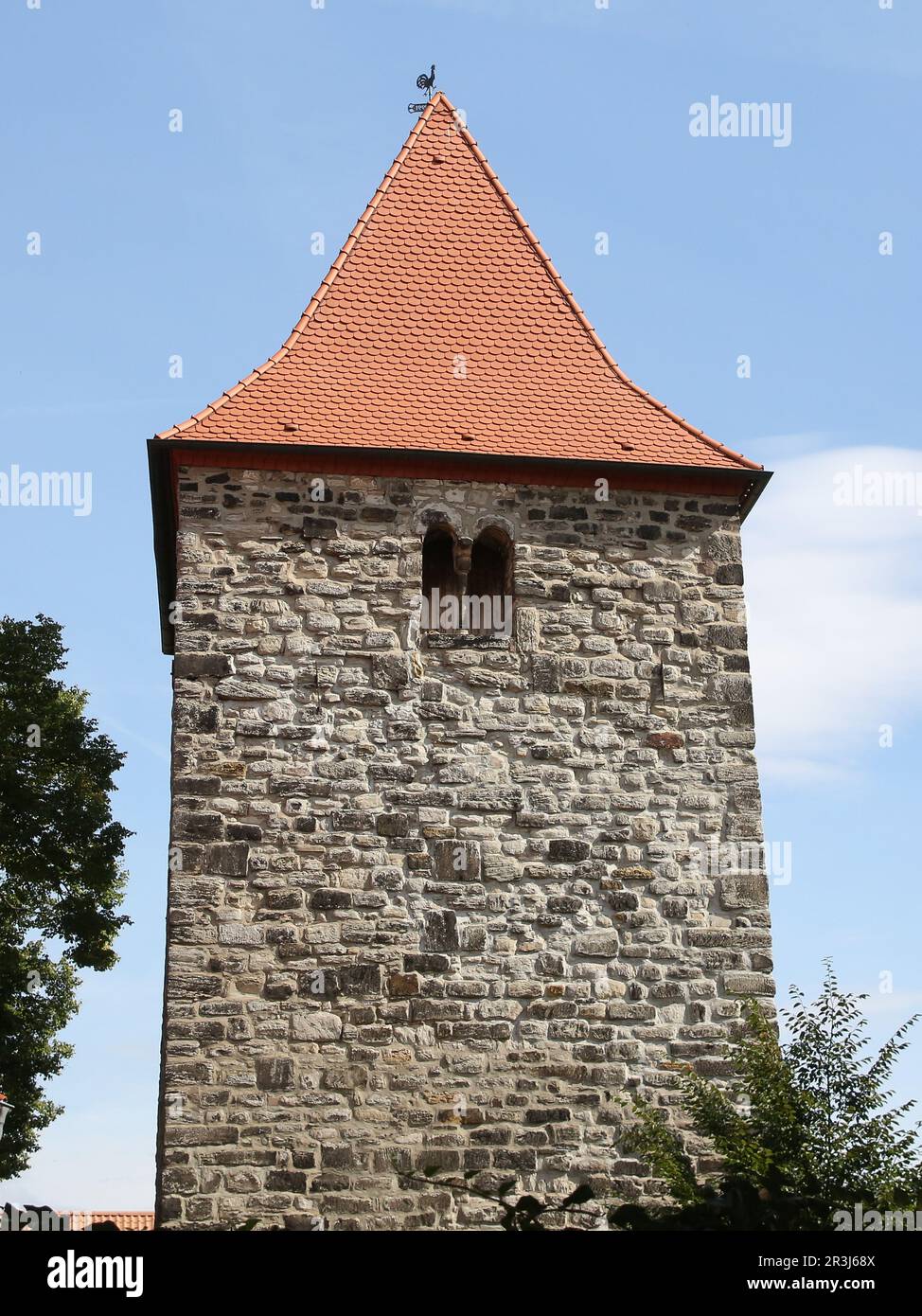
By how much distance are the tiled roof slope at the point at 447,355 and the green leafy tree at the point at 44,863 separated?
7.40 m

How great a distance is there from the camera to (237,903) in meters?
9.66

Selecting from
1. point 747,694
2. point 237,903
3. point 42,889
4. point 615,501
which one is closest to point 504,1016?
point 237,903

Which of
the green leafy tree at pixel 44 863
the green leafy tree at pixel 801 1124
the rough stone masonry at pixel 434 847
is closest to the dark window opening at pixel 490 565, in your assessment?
the rough stone masonry at pixel 434 847

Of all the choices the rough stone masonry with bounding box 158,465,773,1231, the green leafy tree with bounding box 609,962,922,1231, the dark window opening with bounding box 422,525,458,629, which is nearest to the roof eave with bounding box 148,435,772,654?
the rough stone masonry with bounding box 158,465,773,1231

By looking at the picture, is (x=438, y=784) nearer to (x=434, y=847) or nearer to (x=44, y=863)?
(x=434, y=847)

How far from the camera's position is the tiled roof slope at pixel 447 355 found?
11094mm

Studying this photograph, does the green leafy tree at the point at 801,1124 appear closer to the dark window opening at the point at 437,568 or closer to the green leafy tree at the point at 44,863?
A: the dark window opening at the point at 437,568

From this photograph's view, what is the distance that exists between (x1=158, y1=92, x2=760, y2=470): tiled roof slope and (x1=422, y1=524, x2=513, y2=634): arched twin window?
61cm

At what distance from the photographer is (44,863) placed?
17391mm

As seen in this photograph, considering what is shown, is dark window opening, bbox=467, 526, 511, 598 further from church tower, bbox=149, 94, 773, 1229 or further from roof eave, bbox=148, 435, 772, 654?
roof eave, bbox=148, 435, 772, 654

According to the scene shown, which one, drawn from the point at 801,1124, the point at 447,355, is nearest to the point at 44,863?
the point at 447,355

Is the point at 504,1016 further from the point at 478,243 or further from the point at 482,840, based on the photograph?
the point at 478,243

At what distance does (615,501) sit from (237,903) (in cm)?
371
